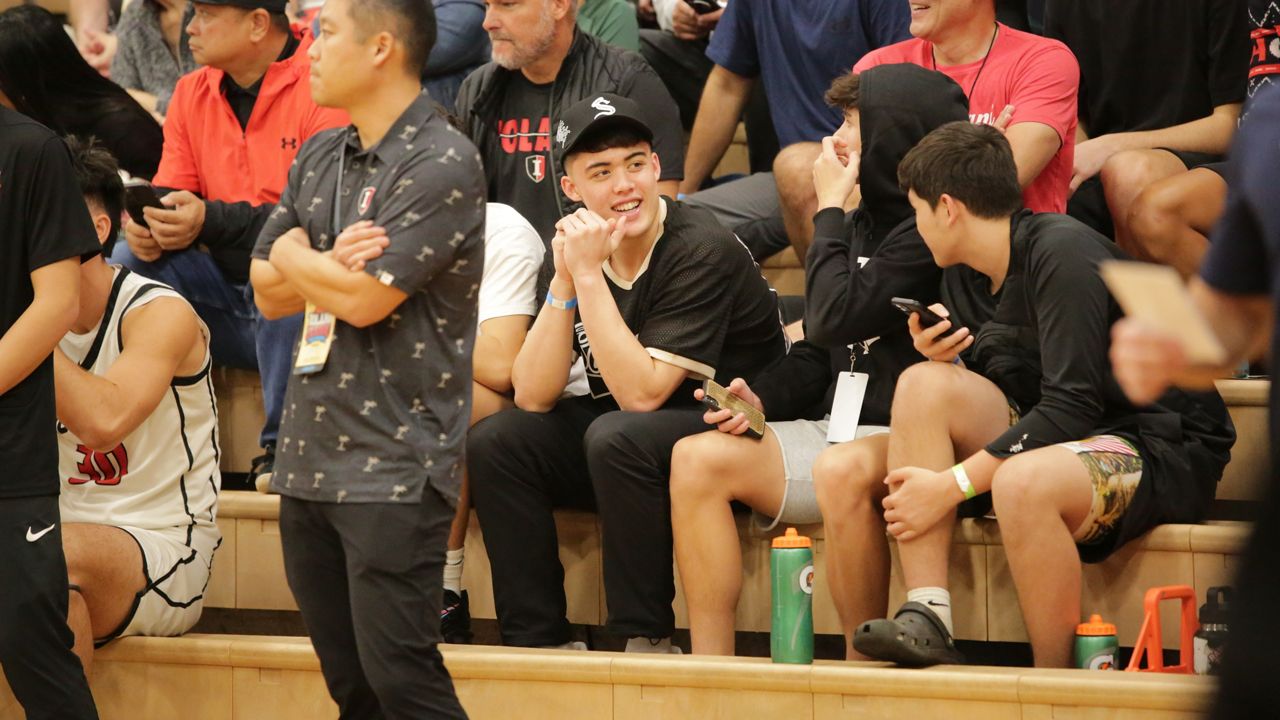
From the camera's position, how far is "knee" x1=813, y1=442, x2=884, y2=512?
10.8 feet

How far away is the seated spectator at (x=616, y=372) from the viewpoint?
A: 11.2ft

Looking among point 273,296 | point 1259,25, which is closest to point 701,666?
point 273,296

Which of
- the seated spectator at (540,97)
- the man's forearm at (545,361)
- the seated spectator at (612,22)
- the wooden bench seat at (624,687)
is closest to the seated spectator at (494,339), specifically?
the man's forearm at (545,361)

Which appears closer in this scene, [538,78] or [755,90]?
[538,78]

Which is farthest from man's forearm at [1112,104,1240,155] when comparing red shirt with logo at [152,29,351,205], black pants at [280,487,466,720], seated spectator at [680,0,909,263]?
black pants at [280,487,466,720]

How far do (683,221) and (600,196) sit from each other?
0.20m

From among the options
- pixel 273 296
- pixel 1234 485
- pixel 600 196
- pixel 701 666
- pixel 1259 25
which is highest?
pixel 1259 25

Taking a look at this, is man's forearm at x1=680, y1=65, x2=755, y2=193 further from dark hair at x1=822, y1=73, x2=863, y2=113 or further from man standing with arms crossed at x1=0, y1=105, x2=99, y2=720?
man standing with arms crossed at x1=0, y1=105, x2=99, y2=720

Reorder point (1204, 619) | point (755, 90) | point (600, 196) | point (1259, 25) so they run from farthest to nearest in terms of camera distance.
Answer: point (755, 90), point (1259, 25), point (600, 196), point (1204, 619)

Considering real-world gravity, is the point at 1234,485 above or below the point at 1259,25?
below

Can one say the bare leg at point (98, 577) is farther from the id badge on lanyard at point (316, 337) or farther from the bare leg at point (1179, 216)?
the bare leg at point (1179, 216)

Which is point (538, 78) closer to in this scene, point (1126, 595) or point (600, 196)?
point (600, 196)

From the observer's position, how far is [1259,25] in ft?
12.9

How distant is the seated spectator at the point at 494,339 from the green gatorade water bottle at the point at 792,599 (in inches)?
31.7
